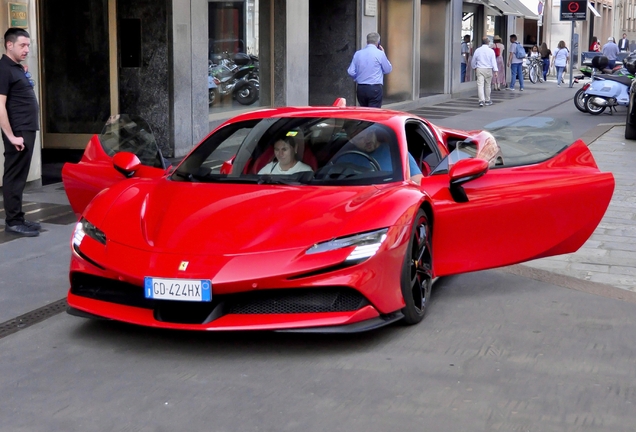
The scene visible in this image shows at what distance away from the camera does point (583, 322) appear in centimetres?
593

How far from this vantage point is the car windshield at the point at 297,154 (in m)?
5.95

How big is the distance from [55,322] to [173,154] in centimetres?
889

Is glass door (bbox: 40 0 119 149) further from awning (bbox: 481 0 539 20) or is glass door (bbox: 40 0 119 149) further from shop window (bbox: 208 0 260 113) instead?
awning (bbox: 481 0 539 20)

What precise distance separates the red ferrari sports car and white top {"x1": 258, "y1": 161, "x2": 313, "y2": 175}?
1 centimetres

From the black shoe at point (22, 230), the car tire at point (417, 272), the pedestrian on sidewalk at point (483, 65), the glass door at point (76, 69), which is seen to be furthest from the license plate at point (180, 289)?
the pedestrian on sidewalk at point (483, 65)

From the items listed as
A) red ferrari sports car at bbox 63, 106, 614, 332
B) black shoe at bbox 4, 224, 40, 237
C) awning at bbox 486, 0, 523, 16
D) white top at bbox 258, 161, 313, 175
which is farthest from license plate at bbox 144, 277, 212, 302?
awning at bbox 486, 0, 523, 16

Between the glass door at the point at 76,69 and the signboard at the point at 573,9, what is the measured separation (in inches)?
859

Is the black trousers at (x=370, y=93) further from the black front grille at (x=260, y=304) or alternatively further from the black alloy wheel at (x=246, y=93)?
the black front grille at (x=260, y=304)

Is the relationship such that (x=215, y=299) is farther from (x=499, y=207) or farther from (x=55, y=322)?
(x=499, y=207)

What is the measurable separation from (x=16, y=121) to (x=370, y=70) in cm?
906

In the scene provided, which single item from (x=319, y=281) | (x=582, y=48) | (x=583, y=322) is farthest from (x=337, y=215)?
(x=582, y=48)

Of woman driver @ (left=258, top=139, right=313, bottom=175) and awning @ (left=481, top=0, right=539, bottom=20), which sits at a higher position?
awning @ (left=481, top=0, right=539, bottom=20)

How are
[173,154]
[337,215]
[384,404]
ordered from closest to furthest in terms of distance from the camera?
1. [384,404]
2. [337,215]
3. [173,154]

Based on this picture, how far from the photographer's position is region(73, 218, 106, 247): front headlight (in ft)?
17.8
